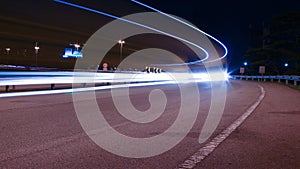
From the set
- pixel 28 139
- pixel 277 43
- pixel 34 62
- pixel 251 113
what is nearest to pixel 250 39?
pixel 277 43

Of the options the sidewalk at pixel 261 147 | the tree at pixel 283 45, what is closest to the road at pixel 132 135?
the sidewalk at pixel 261 147

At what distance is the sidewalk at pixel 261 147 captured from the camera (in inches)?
222

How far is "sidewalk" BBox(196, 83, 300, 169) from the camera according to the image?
5.64 m

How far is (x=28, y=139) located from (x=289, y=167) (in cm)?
453

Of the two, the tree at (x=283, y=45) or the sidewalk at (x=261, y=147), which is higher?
the tree at (x=283, y=45)

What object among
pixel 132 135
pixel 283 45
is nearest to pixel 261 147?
pixel 132 135

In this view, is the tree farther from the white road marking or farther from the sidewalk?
the white road marking

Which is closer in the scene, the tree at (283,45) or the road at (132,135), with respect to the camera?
the road at (132,135)

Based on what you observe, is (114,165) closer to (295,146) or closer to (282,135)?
(295,146)

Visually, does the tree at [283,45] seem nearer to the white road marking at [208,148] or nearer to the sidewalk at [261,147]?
the sidewalk at [261,147]

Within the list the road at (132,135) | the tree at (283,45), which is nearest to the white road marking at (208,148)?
the road at (132,135)

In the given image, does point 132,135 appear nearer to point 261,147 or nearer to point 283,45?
point 261,147

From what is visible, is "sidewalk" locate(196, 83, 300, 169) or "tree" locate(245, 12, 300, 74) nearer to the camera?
"sidewalk" locate(196, 83, 300, 169)

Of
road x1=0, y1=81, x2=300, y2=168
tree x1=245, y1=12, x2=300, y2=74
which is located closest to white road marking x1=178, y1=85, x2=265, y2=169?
road x1=0, y1=81, x2=300, y2=168
